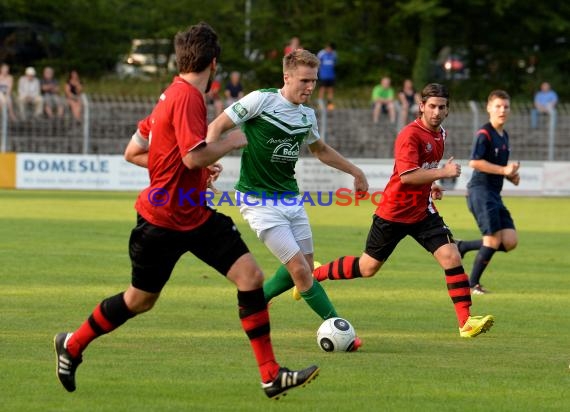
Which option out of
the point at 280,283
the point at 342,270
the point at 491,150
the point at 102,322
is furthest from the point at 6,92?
the point at 102,322

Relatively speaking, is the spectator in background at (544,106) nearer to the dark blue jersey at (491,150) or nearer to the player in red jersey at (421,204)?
the dark blue jersey at (491,150)

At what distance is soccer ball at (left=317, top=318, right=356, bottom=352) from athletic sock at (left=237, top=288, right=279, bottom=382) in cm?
180

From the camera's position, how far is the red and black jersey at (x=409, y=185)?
1016cm

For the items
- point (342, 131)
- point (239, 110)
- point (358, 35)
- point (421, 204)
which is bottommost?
point (342, 131)

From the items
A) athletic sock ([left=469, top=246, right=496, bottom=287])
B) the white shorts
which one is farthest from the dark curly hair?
athletic sock ([left=469, top=246, right=496, bottom=287])

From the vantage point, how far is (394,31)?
43656mm

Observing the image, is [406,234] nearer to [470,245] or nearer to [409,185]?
[409,185]

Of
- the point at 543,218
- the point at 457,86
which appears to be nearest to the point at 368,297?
the point at 543,218

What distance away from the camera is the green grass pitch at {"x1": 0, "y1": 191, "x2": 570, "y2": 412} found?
7270 mm

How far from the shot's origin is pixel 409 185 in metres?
10.2

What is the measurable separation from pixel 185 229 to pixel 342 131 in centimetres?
2638

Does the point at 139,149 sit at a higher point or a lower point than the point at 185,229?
higher

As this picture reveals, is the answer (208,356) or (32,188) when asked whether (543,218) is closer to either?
(32,188)

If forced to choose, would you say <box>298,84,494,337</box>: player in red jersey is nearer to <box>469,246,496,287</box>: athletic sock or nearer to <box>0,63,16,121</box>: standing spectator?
<box>469,246,496,287</box>: athletic sock
